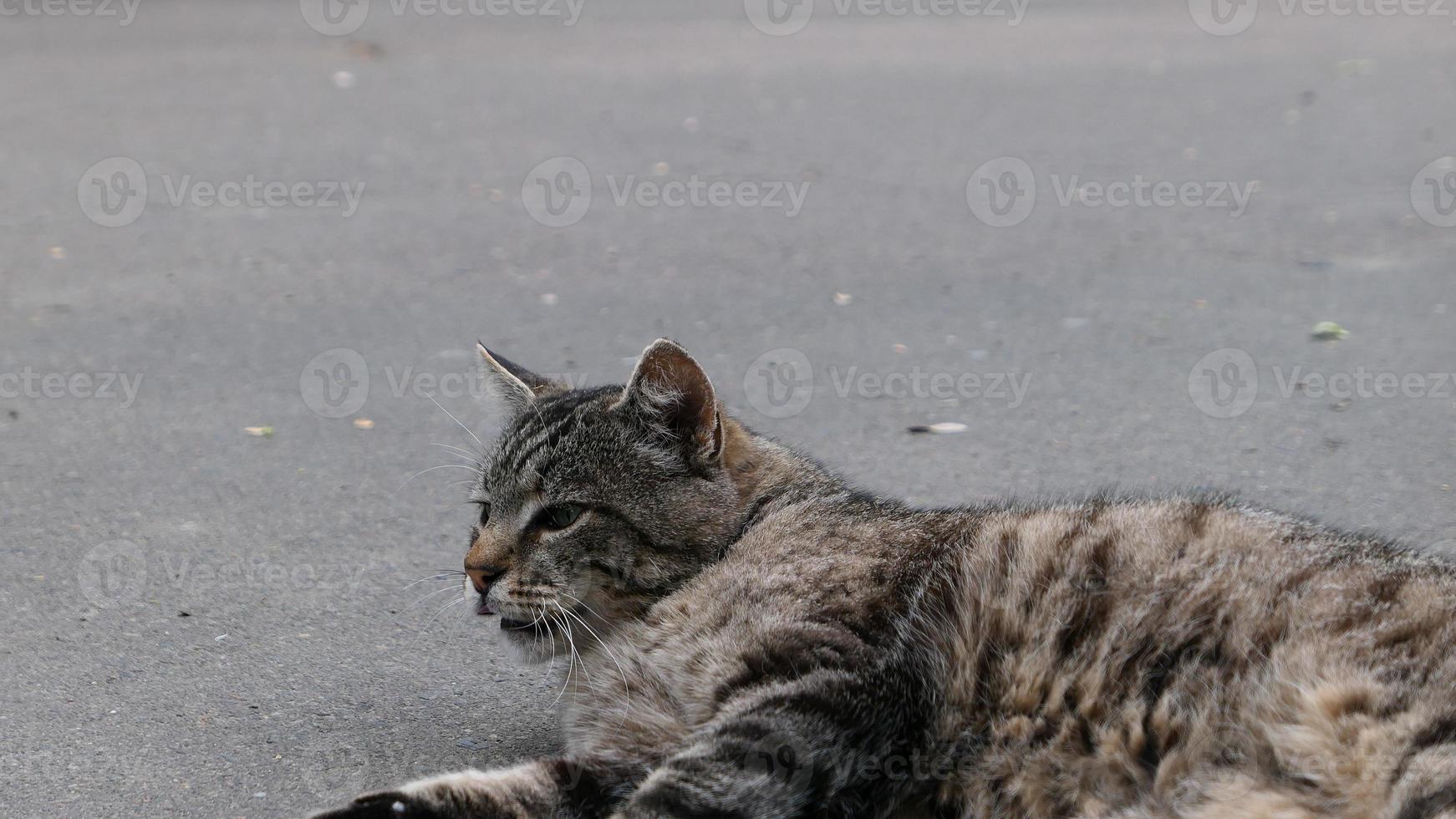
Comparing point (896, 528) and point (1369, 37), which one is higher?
point (1369, 37)

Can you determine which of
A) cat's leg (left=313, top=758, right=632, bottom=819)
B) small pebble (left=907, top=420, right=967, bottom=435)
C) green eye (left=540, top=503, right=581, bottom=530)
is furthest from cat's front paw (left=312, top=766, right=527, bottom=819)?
small pebble (left=907, top=420, right=967, bottom=435)

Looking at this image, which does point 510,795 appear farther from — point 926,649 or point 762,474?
point 762,474

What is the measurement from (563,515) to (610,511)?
0.45 feet

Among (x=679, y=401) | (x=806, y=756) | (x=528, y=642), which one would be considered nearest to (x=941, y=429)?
(x=679, y=401)

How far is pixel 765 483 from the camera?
4094 mm

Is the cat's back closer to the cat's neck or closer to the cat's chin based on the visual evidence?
the cat's neck

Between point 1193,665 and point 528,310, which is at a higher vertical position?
point 528,310

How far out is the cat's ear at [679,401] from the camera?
3.86 m

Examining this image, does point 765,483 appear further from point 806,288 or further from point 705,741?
point 806,288

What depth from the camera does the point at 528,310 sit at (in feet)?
24.5

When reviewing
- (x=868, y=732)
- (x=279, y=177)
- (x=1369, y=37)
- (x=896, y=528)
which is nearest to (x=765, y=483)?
(x=896, y=528)

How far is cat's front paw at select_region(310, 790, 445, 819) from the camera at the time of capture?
3084 mm

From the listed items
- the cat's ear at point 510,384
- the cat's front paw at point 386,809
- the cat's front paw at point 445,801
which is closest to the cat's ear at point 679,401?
the cat's ear at point 510,384

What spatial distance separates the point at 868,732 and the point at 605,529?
39.2 inches
